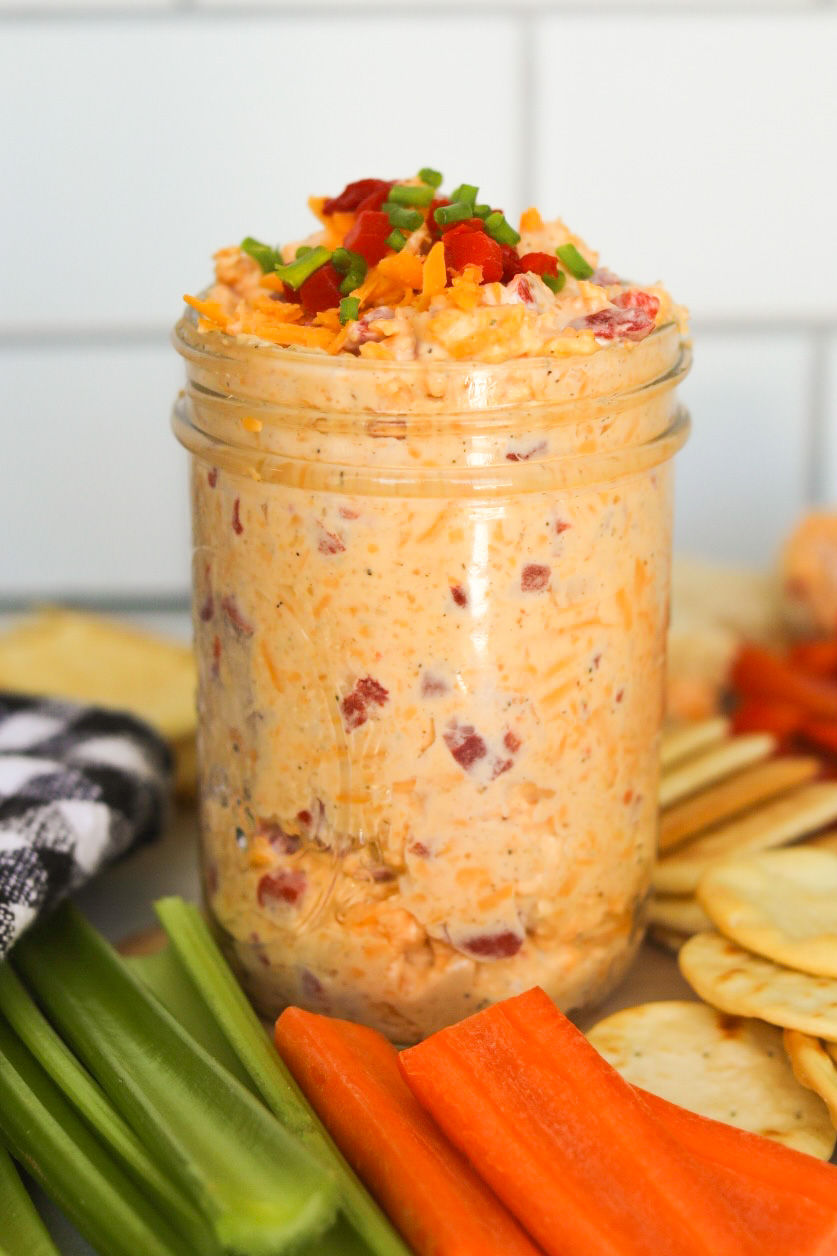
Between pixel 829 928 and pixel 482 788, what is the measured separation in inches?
12.1

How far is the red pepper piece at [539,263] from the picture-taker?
97cm

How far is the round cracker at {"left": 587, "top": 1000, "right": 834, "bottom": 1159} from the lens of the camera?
979mm

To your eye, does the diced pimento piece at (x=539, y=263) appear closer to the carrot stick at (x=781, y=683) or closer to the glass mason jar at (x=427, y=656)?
the glass mason jar at (x=427, y=656)

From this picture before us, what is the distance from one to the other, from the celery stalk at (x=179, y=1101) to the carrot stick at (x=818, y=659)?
89 cm

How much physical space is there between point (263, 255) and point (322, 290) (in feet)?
0.35

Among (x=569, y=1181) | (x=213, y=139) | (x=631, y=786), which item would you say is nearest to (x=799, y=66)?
(x=213, y=139)

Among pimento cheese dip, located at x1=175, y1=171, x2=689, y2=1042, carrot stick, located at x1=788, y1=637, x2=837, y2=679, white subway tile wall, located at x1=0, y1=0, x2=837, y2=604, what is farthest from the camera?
white subway tile wall, located at x1=0, y1=0, x2=837, y2=604

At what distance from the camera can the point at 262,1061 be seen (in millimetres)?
951

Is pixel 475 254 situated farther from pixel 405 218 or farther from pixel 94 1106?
pixel 94 1106

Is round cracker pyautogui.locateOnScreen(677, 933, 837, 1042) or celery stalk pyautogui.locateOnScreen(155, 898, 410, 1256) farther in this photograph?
round cracker pyautogui.locateOnScreen(677, 933, 837, 1042)

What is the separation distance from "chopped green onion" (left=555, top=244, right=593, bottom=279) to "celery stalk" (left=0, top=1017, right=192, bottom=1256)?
650 mm

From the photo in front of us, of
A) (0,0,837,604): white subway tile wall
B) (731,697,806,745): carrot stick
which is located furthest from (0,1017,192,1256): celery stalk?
(0,0,837,604): white subway tile wall

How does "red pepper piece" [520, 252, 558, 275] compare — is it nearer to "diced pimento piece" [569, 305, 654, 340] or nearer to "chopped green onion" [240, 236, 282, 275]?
"diced pimento piece" [569, 305, 654, 340]

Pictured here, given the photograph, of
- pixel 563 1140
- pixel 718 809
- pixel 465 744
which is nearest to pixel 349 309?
pixel 465 744
